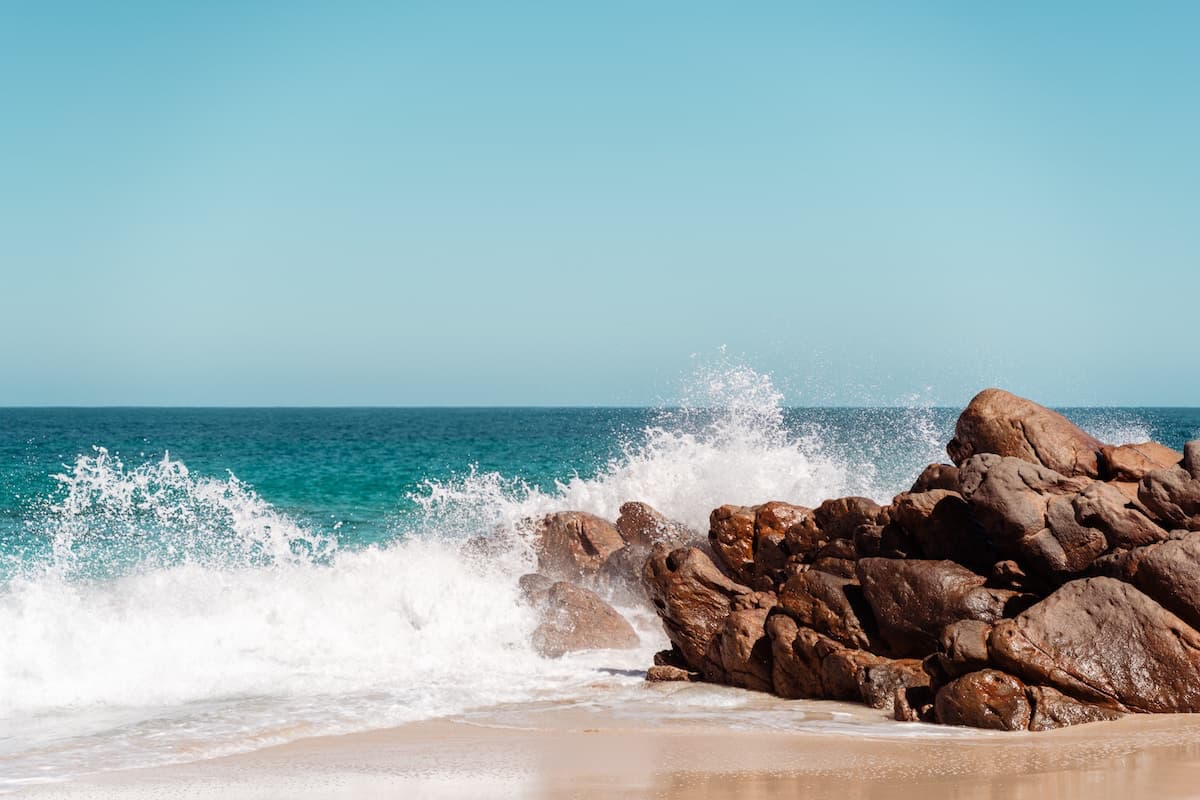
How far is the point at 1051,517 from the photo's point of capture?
862cm

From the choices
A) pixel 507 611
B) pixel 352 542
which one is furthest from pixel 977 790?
pixel 352 542

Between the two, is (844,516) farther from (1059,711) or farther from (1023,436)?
(1059,711)

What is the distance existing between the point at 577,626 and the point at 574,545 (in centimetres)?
Answer: 319

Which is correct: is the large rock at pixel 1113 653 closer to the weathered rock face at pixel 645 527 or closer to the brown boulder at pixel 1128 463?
the brown boulder at pixel 1128 463

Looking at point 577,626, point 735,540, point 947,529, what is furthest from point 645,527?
point 947,529

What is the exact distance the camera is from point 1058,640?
25.5 feet

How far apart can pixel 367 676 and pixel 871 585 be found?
14.3 ft

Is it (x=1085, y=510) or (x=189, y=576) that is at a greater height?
(x=1085, y=510)

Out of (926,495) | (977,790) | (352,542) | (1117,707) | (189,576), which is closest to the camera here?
(977,790)

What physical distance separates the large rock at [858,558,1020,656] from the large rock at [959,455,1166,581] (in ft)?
1.27

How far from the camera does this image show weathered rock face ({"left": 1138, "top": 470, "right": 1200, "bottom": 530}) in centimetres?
844

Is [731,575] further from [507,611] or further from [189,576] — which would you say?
[189,576]

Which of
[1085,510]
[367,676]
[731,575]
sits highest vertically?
[1085,510]

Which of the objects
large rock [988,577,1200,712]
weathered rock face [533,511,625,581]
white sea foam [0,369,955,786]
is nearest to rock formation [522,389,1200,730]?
large rock [988,577,1200,712]
